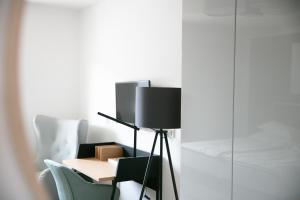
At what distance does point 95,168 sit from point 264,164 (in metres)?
1.69

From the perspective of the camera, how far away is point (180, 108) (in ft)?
6.28

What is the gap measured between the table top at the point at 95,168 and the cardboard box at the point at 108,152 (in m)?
0.07

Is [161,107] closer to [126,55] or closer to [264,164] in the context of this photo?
[264,164]

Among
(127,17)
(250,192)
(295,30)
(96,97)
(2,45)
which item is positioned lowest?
(250,192)

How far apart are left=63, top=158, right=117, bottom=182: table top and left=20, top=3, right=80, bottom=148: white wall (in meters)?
1.17

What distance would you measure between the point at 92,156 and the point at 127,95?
2.72 ft

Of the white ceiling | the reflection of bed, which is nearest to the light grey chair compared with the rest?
the white ceiling

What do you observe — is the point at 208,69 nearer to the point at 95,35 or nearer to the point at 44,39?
the point at 95,35

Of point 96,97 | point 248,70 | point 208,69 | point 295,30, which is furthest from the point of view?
point 96,97

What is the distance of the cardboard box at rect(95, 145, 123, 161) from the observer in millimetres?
3092

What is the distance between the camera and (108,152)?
312 cm

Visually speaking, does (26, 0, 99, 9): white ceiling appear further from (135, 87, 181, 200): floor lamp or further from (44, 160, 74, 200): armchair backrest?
(135, 87, 181, 200): floor lamp

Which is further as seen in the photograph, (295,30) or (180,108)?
(180,108)

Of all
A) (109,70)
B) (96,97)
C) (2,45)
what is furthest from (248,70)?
(96,97)
